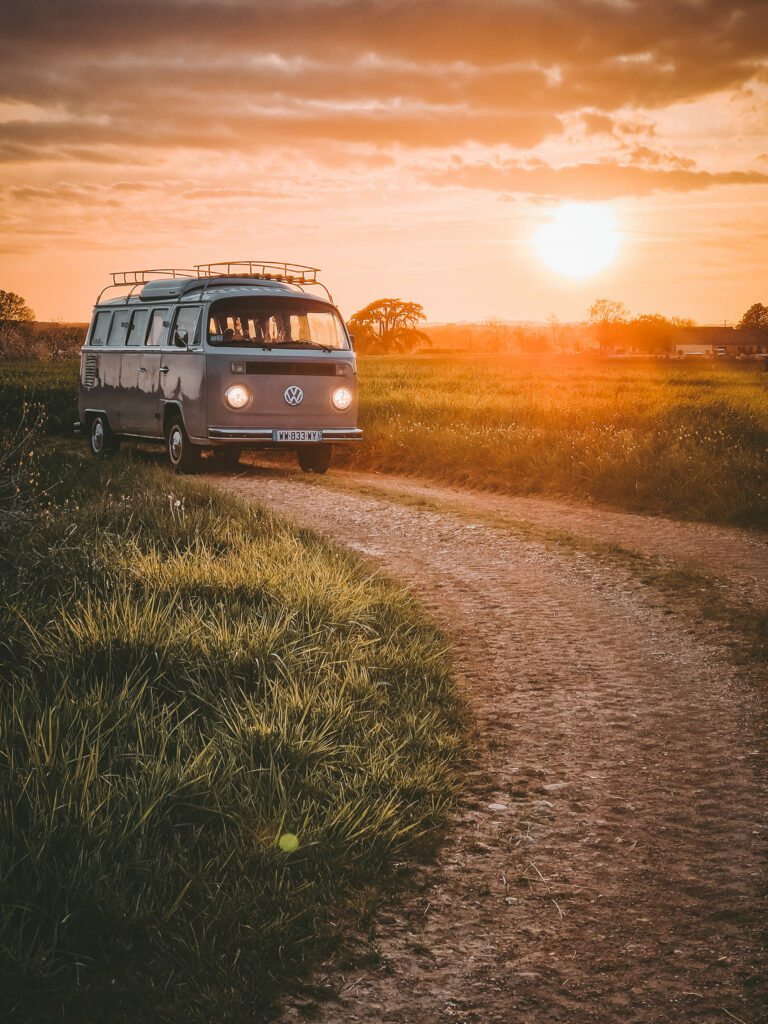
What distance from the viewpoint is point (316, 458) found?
1369cm

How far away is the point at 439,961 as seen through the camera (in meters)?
2.80

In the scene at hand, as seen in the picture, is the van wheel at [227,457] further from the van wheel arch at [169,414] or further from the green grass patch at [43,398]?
the green grass patch at [43,398]

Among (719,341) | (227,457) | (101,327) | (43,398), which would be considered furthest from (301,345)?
(719,341)

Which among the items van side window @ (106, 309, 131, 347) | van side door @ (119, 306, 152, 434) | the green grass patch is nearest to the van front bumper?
van side door @ (119, 306, 152, 434)

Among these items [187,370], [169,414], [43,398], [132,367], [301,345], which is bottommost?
[169,414]

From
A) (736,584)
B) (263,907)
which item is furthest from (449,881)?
(736,584)

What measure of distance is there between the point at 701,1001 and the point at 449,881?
0.93m

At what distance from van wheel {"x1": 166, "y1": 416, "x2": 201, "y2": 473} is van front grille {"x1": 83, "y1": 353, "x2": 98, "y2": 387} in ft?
8.93

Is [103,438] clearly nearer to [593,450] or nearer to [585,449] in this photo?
[585,449]

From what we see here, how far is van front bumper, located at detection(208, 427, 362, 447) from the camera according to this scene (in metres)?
11.8

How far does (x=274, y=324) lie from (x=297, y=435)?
1.49 metres

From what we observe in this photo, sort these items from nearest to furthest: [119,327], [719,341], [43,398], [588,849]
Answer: [588,849]
[119,327]
[43,398]
[719,341]

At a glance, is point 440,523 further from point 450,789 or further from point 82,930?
point 82,930

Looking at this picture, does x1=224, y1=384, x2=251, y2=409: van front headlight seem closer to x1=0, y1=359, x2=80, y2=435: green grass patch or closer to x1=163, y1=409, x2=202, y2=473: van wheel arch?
x1=163, y1=409, x2=202, y2=473: van wheel arch
